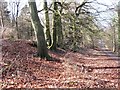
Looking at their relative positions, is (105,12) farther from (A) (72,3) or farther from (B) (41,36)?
(B) (41,36)

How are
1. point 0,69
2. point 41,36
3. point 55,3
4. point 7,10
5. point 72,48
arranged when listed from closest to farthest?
1. point 0,69
2. point 41,36
3. point 55,3
4. point 72,48
5. point 7,10

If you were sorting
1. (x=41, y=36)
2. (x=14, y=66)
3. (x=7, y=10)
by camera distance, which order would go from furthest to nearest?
(x=7, y=10)
(x=41, y=36)
(x=14, y=66)

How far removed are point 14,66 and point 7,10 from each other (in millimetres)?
32488

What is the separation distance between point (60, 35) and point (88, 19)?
4987 mm

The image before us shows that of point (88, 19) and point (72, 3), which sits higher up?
point (72, 3)

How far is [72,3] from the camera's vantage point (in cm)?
2047

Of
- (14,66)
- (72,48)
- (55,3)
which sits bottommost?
(72,48)

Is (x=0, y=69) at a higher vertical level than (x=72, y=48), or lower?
higher

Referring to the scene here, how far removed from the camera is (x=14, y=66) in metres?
8.66

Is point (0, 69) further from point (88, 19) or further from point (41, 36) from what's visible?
point (88, 19)

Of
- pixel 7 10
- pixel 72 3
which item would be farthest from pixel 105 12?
pixel 7 10

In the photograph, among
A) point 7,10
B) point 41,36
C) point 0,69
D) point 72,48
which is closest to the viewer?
point 0,69

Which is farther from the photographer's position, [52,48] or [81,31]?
[81,31]

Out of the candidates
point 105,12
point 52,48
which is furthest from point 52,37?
point 105,12
